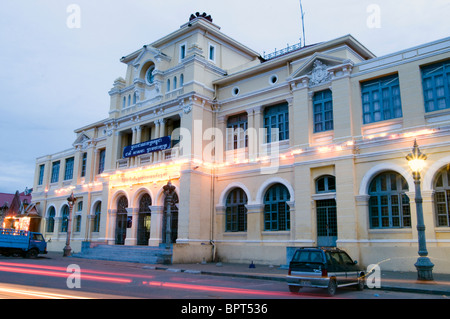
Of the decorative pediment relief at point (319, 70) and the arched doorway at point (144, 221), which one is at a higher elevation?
the decorative pediment relief at point (319, 70)

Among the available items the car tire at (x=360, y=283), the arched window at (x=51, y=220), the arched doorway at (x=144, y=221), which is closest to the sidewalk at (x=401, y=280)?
the car tire at (x=360, y=283)

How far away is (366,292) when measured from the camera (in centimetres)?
1271

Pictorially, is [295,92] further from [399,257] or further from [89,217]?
[89,217]

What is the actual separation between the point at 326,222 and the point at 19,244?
1911 cm

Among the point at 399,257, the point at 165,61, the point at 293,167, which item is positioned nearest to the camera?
the point at 399,257

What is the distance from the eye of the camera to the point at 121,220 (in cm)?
2961

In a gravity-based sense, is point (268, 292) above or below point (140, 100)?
below

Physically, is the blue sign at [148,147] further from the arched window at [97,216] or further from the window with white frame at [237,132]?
the arched window at [97,216]

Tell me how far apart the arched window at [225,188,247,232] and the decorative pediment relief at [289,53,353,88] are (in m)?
7.45

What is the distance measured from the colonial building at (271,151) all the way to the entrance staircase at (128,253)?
0.81 metres

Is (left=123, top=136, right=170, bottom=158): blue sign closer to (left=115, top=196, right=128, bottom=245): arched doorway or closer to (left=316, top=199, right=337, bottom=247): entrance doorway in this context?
(left=115, top=196, right=128, bottom=245): arched doorway

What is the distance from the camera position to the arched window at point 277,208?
2256 centimetres

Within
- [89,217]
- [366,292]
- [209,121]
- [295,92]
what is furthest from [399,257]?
[89,217]

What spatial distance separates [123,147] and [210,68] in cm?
971
